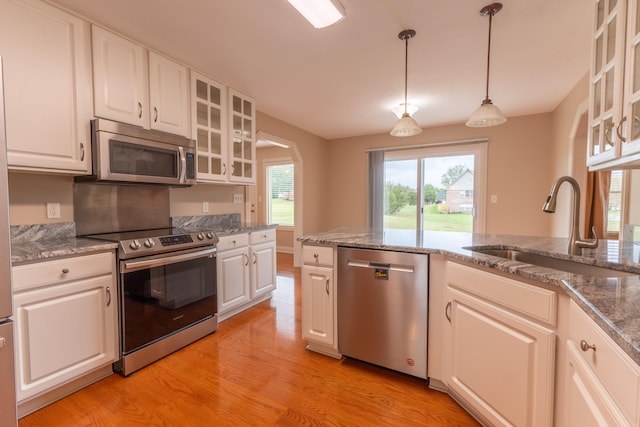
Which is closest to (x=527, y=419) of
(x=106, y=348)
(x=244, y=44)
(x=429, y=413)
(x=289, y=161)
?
(x=429, y=413)

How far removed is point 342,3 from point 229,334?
8.60ft

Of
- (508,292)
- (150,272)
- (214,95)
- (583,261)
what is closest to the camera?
(508,292)

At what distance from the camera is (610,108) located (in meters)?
1.40

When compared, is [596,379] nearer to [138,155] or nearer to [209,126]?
[138,155]

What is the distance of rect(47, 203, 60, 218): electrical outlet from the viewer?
1.97 meters

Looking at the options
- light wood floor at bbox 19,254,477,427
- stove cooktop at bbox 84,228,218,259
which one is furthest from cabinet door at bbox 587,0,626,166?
stove cooktop at bbox 84,228,218,259

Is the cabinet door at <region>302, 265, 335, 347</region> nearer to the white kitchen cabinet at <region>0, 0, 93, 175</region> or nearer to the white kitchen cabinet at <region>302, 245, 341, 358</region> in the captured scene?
the white kitchen cabinet at <region>302, 245, 341, 358</region>

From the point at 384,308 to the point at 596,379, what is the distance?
1108 mm

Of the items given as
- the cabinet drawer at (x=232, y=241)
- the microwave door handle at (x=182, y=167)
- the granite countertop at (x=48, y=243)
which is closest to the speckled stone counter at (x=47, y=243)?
the granite countertop at (x=48, y=243)

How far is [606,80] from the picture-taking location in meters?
1.45

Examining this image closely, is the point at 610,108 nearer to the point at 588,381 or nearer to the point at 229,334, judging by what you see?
the point at 588,381

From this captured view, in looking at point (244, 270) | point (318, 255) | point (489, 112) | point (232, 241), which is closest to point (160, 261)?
point (232, 241)

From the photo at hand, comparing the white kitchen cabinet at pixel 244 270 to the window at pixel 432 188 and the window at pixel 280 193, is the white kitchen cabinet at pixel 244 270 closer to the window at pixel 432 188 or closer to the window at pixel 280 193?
the window at pixel 432 188

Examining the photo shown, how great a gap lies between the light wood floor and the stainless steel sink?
3.04 ft
